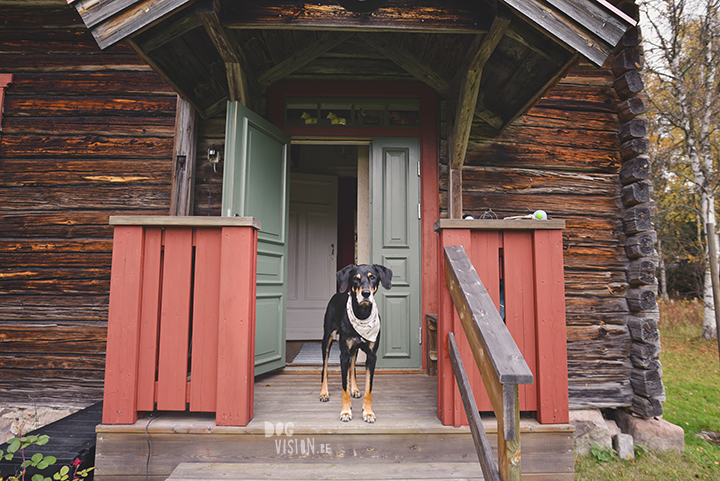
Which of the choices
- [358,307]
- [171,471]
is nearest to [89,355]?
[171,471]

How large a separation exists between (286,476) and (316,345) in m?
3.27

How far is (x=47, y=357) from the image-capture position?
12.2ft

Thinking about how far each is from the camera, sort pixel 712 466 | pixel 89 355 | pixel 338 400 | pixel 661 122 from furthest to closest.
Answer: pixel 661 122 < pixel 89 355 < pixel 712 466 < pixel 338 400

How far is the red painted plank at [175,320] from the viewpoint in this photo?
2.29 meters

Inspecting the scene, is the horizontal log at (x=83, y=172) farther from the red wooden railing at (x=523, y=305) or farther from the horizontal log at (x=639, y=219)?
the horizontal log at (x=639, y=219)

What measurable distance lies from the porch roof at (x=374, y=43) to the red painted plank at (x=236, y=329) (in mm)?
1527

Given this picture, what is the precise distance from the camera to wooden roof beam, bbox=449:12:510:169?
2.67 meters

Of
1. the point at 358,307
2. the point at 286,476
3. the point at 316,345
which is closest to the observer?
the point at 286,476

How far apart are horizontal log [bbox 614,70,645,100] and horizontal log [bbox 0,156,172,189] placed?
16.1ft

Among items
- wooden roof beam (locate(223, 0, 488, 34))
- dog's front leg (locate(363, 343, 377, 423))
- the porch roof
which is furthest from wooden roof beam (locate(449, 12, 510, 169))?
dog's front leg (locate(363, 343, 377, 423))

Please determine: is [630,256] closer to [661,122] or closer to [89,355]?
[89,355]

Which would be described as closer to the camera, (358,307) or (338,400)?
(358,307)

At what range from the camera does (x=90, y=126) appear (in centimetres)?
388

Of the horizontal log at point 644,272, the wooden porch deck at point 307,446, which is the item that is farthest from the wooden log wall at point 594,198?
the wooden porch deck at point 307,446
